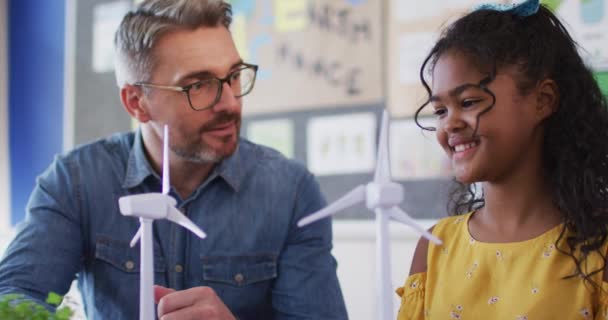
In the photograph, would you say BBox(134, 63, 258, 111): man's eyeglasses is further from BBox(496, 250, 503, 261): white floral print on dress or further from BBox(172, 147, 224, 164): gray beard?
BBox(496, 250, 503, 261): white floral print on dress

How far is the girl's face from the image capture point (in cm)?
115

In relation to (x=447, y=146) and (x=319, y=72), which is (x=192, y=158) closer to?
(x=447, y=146)

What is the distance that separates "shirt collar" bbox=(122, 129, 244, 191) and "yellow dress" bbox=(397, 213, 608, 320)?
0.57m

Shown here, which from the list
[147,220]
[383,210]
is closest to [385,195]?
[383,210]

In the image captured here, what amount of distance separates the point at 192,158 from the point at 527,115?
85 cm

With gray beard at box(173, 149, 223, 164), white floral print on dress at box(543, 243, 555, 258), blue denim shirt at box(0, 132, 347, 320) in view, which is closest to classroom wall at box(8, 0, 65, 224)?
blue denim shirt at box(0, 132, 347, 320)

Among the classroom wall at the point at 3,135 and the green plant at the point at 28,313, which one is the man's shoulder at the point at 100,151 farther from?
the classroom wall at the point at 3,135

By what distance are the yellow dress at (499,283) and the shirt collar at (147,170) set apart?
0.57 m

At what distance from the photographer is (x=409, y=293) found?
4.37 ft

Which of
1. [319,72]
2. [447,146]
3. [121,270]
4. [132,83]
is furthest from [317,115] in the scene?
[447,146]

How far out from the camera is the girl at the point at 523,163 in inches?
45.4

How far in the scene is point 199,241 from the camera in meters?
1.64

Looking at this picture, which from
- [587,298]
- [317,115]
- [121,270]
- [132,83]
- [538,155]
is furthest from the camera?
[317,115]

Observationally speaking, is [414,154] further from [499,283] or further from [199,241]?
[499,283]
